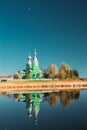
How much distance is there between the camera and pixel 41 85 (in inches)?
3425

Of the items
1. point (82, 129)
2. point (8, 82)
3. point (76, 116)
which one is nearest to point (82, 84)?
point (8, 82)

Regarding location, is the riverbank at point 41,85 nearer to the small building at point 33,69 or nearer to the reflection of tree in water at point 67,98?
the small building at point 33,69

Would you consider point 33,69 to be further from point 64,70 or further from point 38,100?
point 38,100

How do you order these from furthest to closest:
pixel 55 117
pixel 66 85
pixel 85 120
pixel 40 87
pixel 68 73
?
pixel 68 73
pixel 66 85
pixel 40 87
pixel 55 117
pixel 85 120

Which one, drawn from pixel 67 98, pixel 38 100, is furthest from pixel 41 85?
pixel 38 100

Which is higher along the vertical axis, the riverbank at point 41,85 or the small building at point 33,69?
the small building at point 33,69

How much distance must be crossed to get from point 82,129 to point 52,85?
6761 centimetres

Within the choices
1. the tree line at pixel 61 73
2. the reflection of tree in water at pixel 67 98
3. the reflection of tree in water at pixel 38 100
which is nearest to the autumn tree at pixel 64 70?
the tree line at pixel 61 73

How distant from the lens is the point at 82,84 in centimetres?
9519

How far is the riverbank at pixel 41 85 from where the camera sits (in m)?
80.3

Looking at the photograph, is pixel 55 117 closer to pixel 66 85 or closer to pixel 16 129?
pixel 16 129

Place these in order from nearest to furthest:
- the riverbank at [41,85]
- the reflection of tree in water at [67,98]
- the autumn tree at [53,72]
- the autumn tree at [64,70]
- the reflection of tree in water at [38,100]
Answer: the reflection of tree in water at [38,100]
the reflection of tree in water at [67,98]
the riverbank at [41,85]
the autumn tree at [64,70]
the autumn tree at [53,72]

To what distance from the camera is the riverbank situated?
3162 inches

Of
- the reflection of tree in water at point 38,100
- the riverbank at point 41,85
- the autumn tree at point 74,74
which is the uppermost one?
the autumn tree at point 74,74
